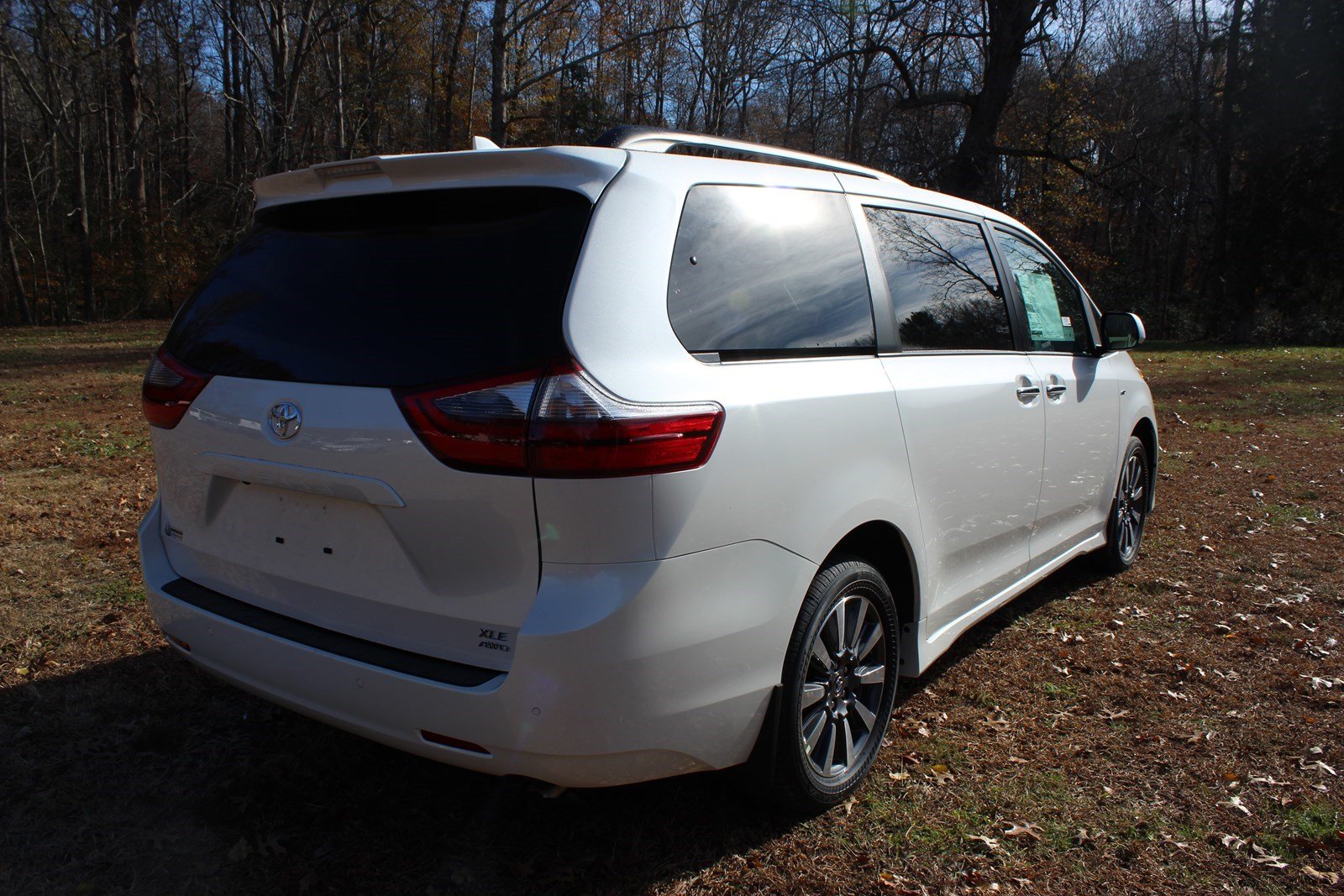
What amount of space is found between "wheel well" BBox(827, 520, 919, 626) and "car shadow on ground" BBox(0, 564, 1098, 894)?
82 cm

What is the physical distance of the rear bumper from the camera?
2.15 m

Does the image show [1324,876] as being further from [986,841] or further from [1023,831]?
[986,841]

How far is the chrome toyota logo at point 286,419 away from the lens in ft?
7.80

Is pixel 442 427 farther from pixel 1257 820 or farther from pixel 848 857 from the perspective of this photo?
pixel 1257 820

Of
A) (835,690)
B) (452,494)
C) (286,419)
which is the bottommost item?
(835,690)

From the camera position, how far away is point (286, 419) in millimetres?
2398

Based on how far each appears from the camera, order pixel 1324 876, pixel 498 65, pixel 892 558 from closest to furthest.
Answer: pixel 1324 876 < pixel 892 558 < pixel 498 65

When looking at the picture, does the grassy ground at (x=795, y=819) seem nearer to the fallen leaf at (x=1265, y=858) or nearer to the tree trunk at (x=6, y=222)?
the fallen leaf at (x=1265, y=858)

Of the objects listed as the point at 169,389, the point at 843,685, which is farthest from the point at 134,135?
the point at 843,685

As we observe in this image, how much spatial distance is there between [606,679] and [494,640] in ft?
0.94

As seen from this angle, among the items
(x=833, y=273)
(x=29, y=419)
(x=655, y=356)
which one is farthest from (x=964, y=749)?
(x=29, y=419)

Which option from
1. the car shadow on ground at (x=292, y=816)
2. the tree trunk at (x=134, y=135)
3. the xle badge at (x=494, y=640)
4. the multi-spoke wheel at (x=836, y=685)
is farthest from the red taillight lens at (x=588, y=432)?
the tree trunk at (x=134, y=135)

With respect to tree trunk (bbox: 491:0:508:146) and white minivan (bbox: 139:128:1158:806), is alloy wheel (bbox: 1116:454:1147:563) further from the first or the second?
tree trunk (bbox: 491:0:508:146)

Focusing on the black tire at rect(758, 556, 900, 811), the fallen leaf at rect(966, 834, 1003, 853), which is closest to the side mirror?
the black tire at rect(758, 556, 900, 811)
